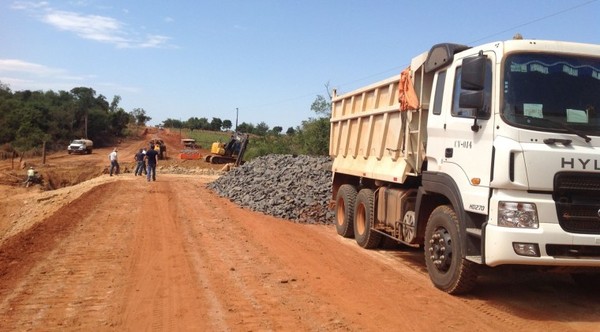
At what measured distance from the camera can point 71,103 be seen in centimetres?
7450

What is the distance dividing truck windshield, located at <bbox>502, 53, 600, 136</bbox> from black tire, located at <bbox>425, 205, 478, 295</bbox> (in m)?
1.44

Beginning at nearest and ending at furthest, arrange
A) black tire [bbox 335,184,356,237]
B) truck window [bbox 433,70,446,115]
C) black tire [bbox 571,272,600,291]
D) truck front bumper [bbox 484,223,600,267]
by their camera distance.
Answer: truck front bumper [bbox 484,223,600,267] < black tire [bbox 571,272,600,291] < truck window [bbox 433,70,446,115] < black tire [bbox 335,184,356,237]

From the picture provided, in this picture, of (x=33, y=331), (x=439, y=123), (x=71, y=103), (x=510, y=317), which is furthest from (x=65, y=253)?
(x=71, y=103)

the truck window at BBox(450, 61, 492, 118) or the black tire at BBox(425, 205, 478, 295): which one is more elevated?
the truck window at BBox(450, 61, 492, 118)

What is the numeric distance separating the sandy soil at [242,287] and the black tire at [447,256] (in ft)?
0.67

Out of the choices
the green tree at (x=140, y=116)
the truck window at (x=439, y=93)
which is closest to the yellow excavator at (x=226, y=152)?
the truck window at (x=439, y=93)

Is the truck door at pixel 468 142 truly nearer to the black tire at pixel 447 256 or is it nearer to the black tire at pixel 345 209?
the black tire at pixel 447 256

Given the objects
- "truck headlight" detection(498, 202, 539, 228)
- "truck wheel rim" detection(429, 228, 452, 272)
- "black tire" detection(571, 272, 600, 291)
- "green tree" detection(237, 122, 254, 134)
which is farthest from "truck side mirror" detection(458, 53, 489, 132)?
"green tree" detection(237, 122, 254, 134)

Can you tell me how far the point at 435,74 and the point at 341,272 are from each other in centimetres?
307

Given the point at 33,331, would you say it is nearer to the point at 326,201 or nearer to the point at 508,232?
the point at 508,232

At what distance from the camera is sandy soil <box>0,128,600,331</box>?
554cm

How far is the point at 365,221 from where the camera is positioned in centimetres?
1008

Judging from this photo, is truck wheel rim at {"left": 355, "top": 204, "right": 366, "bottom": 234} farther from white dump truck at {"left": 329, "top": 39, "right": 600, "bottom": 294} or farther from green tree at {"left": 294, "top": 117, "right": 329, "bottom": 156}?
green tree at {"left": 294, "top": 117, "right": 329, "bottom": 156}

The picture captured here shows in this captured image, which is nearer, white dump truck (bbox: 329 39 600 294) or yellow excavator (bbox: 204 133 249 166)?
white dump truck (bbox: 329 39 600 294)
